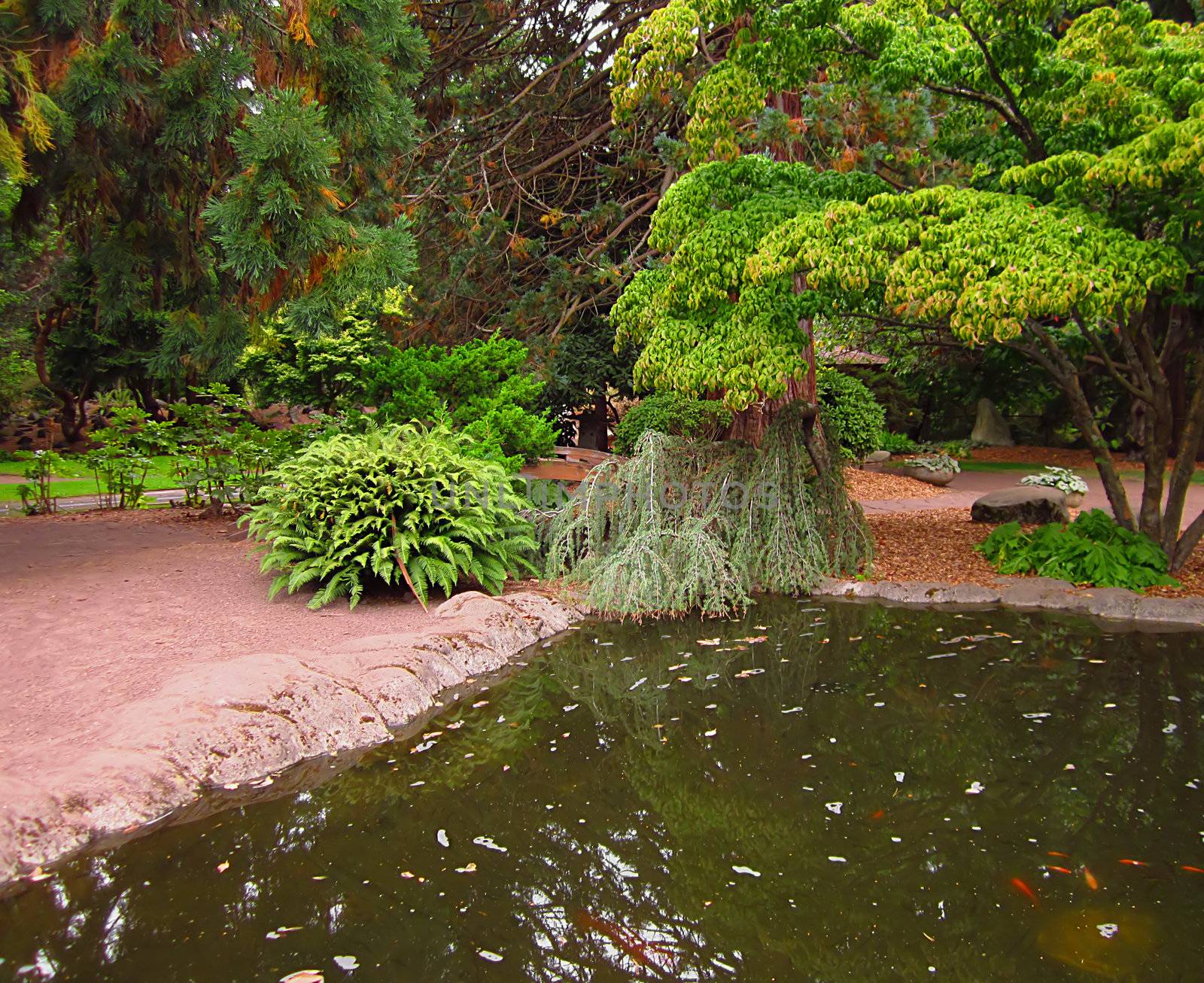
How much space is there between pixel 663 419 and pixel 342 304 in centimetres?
608

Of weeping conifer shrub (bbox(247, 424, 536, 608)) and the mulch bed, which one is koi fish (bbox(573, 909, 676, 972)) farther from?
the mulch bed

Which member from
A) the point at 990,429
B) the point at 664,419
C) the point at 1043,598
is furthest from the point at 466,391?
the point at 990,429

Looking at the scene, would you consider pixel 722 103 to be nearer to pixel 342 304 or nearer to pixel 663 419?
pixel 342 304

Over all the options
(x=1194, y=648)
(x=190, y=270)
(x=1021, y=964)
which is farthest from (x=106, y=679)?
(x=1194, y=648)

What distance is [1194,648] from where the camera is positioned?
550 centimetres

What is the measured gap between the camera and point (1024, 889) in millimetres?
2885

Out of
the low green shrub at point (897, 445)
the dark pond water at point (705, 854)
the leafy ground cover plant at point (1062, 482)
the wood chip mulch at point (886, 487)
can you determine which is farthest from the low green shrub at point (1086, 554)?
the low green shrub at point (897, 445)

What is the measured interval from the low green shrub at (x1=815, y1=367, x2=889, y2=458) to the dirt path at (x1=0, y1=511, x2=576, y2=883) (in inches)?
318

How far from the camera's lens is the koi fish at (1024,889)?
9.26 feet

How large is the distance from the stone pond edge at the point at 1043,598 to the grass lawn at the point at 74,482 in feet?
25.9

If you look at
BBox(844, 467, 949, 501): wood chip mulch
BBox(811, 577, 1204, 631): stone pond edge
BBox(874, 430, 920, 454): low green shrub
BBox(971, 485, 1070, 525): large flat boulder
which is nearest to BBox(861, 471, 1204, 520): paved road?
BBox(844, 467, 949, 501): wood chip mulch

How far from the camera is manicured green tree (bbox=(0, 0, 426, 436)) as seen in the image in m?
5.17

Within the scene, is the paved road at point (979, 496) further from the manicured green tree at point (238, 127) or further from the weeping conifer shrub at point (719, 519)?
the manicured green tree at point (238, 127)

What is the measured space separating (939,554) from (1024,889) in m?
5.71
